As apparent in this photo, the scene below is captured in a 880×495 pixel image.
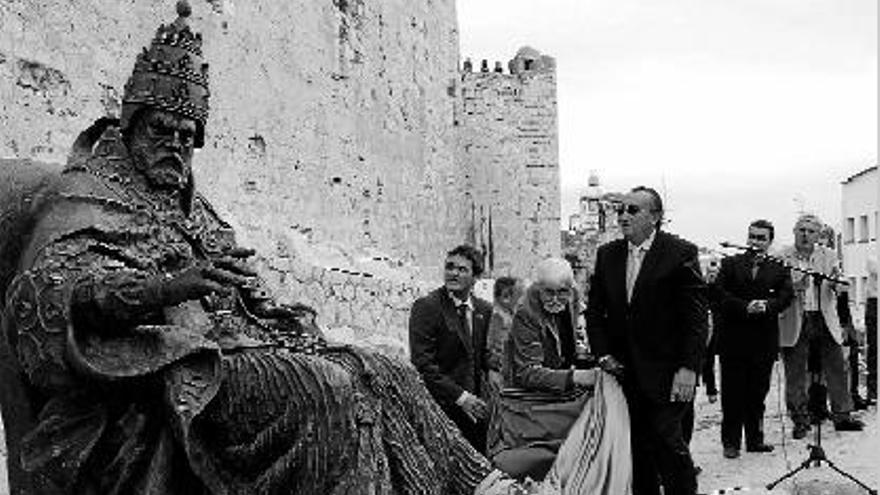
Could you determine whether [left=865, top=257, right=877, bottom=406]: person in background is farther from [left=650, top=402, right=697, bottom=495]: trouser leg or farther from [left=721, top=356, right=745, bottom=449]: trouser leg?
[left=650, top=402, right=697, bottom=495]: trouser leg

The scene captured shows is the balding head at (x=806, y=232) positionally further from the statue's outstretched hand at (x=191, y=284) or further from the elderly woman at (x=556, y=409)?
the statue's outstretched hand at (x=191, y=284)

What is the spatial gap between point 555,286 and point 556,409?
59cm

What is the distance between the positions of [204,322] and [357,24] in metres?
16.7

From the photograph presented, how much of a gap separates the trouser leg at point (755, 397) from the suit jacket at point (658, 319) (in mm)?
2999

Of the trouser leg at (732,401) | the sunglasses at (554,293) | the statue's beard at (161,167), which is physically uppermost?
the statue's beard at (161,167)

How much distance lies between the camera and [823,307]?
9.16 metres

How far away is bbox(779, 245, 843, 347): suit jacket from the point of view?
353 inches

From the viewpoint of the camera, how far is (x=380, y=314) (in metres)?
14.2

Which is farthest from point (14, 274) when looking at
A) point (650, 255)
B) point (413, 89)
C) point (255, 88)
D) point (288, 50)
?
point (413, 89)

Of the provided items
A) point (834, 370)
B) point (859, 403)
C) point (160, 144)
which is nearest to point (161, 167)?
point (160, 144)

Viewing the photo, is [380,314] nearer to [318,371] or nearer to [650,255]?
[650,255]

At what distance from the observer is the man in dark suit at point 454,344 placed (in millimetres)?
6219

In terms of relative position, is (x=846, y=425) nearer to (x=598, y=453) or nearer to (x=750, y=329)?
(x=750, y=329)

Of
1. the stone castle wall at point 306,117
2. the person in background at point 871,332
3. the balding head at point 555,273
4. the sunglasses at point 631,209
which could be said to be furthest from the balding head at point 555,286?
the person in background at point 871,332
